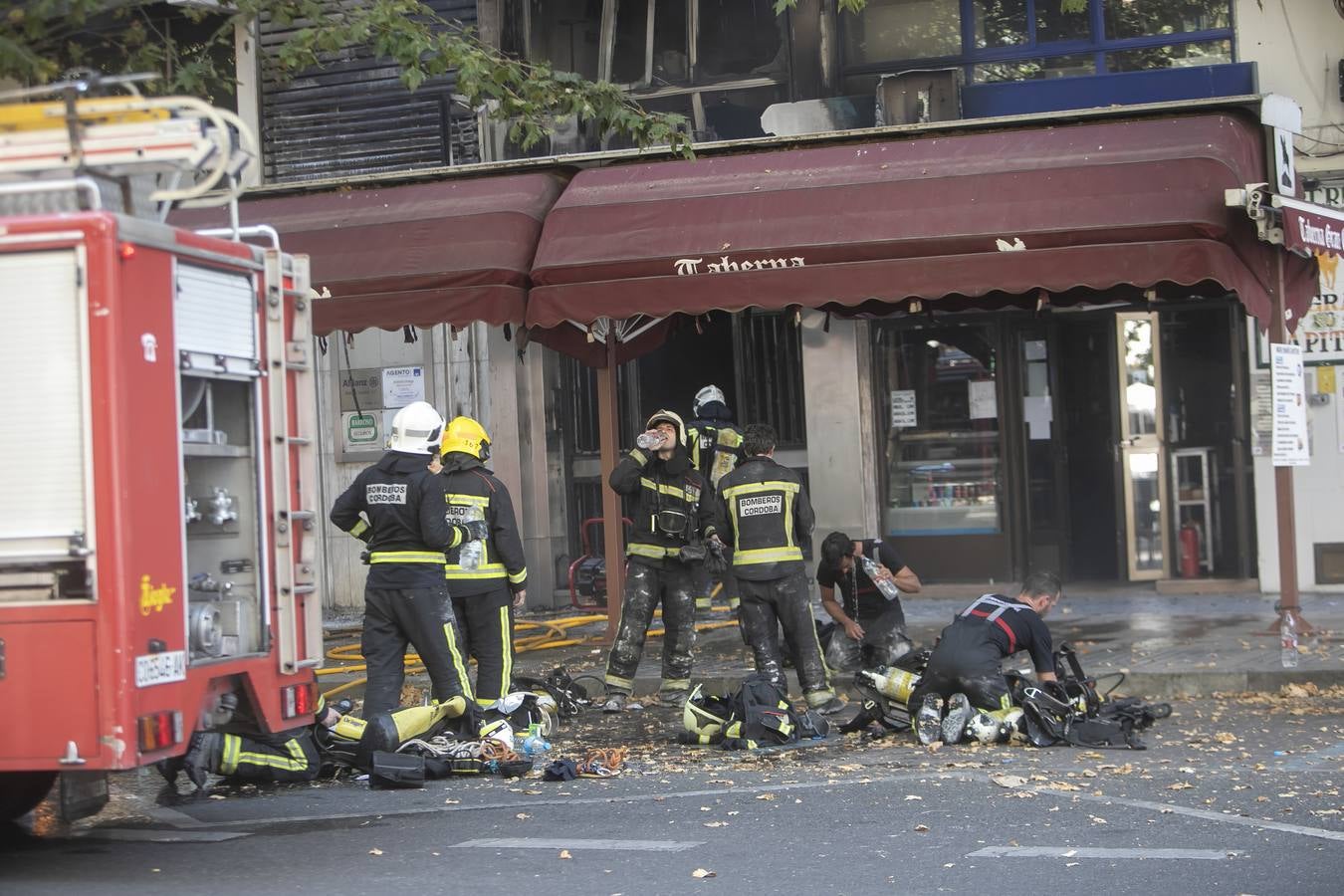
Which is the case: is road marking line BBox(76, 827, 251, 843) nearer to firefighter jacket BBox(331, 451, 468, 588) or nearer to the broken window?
firefighter jacket BBox(331, 451, 468, 588)

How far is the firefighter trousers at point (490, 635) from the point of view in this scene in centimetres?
973

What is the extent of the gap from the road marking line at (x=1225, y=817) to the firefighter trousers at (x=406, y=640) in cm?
342

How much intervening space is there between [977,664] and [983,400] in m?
6.66

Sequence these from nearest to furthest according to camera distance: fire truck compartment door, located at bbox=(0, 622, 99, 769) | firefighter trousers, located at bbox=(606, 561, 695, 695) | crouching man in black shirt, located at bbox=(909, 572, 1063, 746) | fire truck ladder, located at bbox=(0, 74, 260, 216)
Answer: fire truck compartment door, located at bbox=(0, 622, 99, 769) < fire truck ladder, located at bbox=(0, 74, 260, 216) < crouching man in black shirt, located at bbox=(909, 572, 1063, 746) < firefighter trousers, located at bbox=(606, 561, 695, 695)

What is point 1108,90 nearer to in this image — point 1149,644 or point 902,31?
point 902,31

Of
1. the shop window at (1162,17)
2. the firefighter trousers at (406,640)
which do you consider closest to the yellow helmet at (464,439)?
the firefighter trousers at (406,640)

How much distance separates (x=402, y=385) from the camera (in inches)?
643

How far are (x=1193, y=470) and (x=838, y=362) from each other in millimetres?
3226

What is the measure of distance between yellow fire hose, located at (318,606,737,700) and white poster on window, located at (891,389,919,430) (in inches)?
105

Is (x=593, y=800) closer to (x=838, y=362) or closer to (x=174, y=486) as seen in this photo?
(x=174, y=486)

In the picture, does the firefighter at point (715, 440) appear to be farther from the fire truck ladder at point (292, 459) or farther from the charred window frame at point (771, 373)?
the fire truck ladder at point (292, 459)

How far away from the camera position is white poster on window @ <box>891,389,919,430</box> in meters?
15.5

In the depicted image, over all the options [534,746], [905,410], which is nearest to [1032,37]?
[905,410]

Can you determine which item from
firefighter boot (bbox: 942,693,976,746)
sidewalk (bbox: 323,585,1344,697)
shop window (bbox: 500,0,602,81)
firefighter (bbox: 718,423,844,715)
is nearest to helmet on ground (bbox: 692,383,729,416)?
sidewalk (bbox: 323,585,1344,697)
